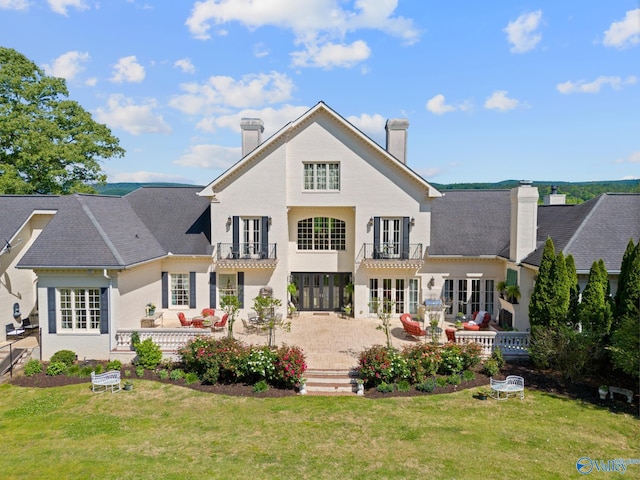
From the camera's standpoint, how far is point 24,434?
12320mm

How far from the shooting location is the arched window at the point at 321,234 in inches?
992

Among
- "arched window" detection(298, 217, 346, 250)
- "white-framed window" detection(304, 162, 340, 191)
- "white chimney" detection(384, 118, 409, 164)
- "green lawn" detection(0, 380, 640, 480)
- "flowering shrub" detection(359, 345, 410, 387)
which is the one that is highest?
"white chimney" detection(384, 118, 409, 164)

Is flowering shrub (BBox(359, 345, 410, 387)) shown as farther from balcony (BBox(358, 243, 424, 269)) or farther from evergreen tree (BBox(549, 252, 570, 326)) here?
balcony (BBox(358, 243, 424, 269))

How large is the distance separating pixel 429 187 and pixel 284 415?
50.9ft

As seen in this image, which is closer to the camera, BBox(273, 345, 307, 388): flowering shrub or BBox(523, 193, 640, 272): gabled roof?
BBox(273, 345, 307, 388): flowering shrub

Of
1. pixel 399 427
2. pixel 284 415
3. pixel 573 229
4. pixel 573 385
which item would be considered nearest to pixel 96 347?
pixel 284 415

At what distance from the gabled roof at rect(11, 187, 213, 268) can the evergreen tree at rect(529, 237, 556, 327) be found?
17451 millimetres

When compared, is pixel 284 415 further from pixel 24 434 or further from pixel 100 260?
pixel 100 260

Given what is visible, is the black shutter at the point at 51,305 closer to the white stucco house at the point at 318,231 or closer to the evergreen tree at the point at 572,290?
the white stucco house at the point at 318,231

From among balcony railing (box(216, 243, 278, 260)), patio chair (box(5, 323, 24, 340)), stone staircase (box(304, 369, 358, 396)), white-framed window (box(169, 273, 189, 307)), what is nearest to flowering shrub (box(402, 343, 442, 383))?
stone staircase (box(304, 369, 358, 396))

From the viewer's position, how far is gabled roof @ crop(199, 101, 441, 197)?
2322 cm

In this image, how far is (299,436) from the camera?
39.2ft

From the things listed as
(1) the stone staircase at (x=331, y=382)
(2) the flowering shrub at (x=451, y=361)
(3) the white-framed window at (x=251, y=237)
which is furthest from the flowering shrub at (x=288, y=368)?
(3) the white-framed window at (x=251, y=237)

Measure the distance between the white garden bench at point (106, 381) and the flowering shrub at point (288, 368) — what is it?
6.15 m
